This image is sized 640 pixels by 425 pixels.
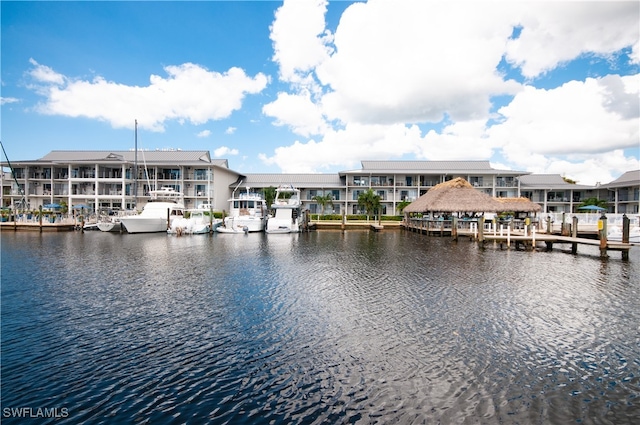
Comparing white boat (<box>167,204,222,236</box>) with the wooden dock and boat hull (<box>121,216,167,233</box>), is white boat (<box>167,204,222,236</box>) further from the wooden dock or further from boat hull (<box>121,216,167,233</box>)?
the wooden dock

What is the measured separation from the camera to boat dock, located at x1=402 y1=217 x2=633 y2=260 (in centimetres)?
2195

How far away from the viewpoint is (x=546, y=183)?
200 ft

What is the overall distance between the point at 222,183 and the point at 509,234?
4355cm

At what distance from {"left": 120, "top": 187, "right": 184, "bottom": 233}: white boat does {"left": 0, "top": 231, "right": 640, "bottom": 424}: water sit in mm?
21323

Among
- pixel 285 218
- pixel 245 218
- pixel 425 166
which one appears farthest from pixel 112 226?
pixel 425 166

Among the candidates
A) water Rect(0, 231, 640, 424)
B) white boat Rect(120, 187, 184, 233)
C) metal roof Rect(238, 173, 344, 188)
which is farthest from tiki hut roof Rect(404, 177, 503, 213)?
white boat Rect(120, 187, 184, 233)

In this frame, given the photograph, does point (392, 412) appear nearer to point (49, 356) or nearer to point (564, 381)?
point (564, 381)

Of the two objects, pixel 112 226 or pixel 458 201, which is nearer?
pixel 458 201

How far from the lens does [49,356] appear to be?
7508mm

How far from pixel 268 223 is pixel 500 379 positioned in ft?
112

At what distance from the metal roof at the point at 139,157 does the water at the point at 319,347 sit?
139ft

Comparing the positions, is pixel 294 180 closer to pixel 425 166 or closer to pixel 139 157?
pixel 425 166

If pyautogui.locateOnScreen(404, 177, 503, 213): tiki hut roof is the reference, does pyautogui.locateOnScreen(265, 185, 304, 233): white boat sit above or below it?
below

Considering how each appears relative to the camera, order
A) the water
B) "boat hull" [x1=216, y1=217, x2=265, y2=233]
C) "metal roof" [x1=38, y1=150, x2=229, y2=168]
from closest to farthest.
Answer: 1. the water
2. "boat hull" [x1=216, y1=217, x2=265, y2=233]
3. "metal roof" [x1=38, y1=150, x2=229, y2=168]
